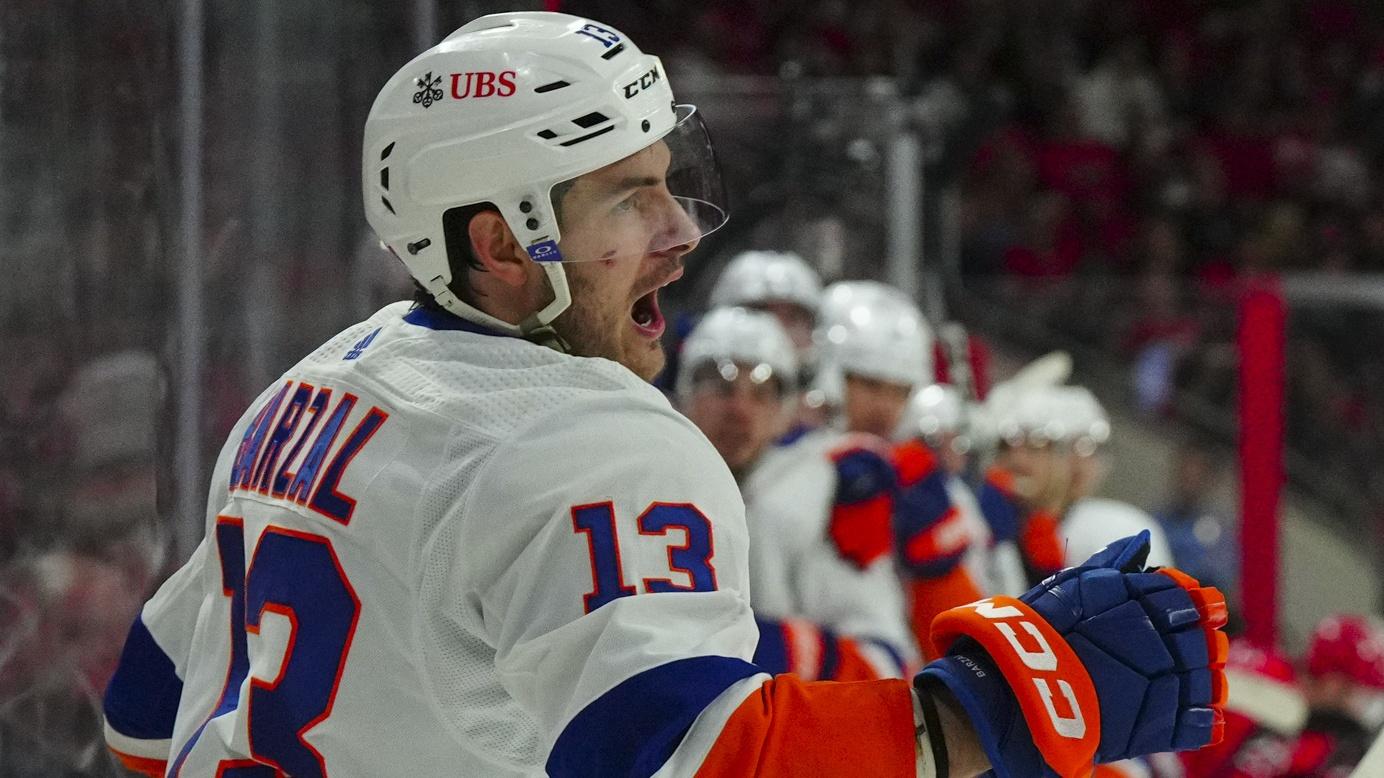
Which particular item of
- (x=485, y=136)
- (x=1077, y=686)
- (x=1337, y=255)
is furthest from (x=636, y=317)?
(x=1337, y=255)

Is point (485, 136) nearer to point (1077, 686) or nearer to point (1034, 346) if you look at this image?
point (1077, 686)

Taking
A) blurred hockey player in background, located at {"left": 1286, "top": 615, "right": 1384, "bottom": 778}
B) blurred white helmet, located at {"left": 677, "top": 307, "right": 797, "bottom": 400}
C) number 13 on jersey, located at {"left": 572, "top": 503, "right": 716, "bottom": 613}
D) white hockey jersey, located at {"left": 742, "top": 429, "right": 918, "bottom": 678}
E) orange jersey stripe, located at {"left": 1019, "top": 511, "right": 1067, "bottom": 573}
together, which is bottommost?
blurred hockey player in background, located at {"left": 1286, "top": 615, "right": 1384, "bottom": 778}

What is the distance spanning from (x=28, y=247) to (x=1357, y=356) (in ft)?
20.1

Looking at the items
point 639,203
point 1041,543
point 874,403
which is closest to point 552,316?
point 639,203

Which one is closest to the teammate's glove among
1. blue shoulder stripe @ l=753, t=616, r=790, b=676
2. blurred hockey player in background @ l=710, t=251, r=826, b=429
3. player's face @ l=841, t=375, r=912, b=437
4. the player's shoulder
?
the player's shoulder

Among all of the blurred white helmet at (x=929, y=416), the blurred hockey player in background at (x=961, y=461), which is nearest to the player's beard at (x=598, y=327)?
the blurred hockey player in background at (x=961, y=461)

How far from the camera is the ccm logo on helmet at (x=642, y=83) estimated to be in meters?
1.64

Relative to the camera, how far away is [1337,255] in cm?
964

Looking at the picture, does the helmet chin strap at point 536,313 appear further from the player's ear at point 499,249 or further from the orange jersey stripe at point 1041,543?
the orange jersey stripe at point 1041,543

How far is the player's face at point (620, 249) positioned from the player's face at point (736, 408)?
2111 millimetres

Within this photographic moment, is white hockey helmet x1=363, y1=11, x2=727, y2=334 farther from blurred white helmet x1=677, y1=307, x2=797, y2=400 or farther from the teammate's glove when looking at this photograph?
blurred white helmet x1=677, y1=307, x2=797, y2=400

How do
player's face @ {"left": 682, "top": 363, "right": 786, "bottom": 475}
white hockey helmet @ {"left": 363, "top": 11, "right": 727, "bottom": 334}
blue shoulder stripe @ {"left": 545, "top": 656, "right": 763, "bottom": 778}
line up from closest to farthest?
blue shoulder stripe @ {"left": 545, "top": 656, "right": 763, "bottom": 778} → white hockey helmet @ {"left": 363, "top": 11, "right": 727, "bottom": 334} → player's face @ {"left": 682, "top": 363, "right": 786, "bottom": 475}

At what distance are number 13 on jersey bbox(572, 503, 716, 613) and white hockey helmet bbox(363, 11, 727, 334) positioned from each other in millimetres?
278

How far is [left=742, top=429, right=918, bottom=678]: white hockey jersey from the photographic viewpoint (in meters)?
3.90
